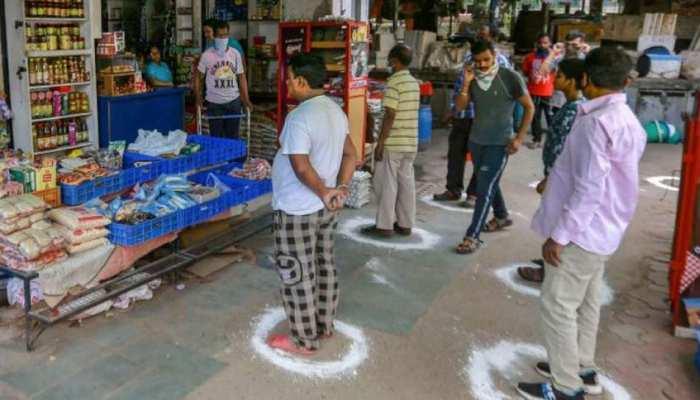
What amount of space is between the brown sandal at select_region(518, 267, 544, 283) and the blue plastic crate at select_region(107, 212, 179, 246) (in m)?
2.67

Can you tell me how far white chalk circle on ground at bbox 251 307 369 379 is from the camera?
11.7 ft

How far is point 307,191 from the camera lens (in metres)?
3.39

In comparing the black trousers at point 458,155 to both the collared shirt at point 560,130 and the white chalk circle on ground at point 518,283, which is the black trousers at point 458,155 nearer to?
the white chalk circle on ground at point 518,283

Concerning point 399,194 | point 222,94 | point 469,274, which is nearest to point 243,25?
point 222,94

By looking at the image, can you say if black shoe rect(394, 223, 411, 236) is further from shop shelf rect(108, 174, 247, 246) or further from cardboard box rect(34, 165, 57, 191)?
cardboard box rect(34, 165, 57, 191)

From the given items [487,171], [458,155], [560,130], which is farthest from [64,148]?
[560,130]

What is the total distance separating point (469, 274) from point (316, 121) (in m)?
2.32

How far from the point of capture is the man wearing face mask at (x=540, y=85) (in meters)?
10.2

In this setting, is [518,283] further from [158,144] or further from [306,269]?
[158,144]

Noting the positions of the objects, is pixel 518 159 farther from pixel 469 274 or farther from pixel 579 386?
pixel 579 386

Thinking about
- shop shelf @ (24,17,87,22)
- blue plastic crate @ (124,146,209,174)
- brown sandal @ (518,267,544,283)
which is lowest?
brown sandal @ (518,267,544,283)

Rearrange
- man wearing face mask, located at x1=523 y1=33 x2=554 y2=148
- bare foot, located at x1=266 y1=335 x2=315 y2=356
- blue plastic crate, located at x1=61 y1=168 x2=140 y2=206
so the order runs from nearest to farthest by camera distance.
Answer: bare foot, located at x1=266 y1=335 x2=315 y2=356 → blue plastic crate, located at x1=61 y1=168 x2=140 y2=206 → man wearing face mask, located at x1=523 y1=33 x2=554 y2=148

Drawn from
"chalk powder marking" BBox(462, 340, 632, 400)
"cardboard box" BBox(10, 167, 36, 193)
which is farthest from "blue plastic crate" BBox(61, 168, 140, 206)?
"chalk powder marking" BBox(462, 340, 632, 400)

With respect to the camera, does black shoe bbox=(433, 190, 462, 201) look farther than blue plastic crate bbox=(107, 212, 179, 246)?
Yes
